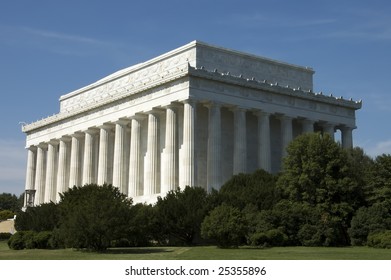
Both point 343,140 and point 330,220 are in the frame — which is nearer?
point 330,220

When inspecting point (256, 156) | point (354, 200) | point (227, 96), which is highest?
point (227, 96)

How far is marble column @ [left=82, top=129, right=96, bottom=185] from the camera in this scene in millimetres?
103688

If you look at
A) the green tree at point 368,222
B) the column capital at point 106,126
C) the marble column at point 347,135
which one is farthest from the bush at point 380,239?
the column capital at point 106,126

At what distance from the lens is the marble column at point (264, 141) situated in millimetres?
91562

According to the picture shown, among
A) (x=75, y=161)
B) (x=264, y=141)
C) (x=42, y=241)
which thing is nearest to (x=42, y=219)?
(x=42, y=241)

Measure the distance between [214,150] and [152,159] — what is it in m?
9.34

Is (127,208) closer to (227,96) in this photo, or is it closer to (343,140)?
(227,96)

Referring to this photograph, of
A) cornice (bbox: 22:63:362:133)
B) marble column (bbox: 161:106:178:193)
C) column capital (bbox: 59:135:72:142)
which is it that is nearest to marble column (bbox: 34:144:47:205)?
column capital (bbox: 59:135:72:142)

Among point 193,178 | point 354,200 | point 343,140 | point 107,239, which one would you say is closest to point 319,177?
point 354,200

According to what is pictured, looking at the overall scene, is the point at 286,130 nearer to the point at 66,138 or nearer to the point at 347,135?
the point at 347,135

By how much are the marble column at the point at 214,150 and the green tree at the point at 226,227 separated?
2413cm

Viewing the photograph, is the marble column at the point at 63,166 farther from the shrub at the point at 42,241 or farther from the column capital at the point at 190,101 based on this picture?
the shrub at the point at 42,241

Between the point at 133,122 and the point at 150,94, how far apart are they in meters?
5.87

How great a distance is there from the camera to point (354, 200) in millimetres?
69375
